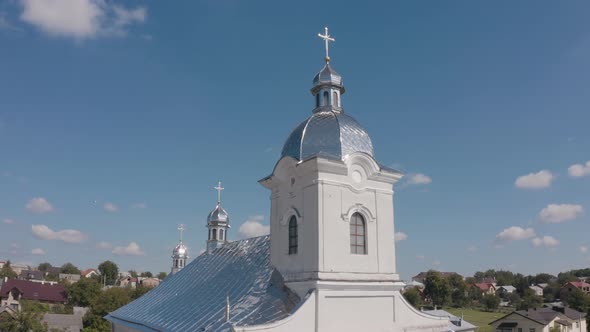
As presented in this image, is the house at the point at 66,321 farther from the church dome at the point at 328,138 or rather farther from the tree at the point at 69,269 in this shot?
the tree at the point at 69,269

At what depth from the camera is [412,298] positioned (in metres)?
80.4

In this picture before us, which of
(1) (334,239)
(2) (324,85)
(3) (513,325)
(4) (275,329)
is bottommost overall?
(3) (513,325)

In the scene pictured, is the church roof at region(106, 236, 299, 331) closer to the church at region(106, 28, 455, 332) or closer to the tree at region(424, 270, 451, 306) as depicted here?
the church at region(106, 28, 455, 332)

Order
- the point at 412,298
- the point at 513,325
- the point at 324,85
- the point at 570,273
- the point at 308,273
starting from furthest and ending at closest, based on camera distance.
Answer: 1. the point at 570,273
2. the point at 412,298
3. the point at 513,325
4. the point at 324,85
5. the point at 308,273

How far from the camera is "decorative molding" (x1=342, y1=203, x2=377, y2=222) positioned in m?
14.2

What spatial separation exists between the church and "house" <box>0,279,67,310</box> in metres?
73.5

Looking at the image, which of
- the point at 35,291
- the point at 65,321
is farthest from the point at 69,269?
the point at 65,321

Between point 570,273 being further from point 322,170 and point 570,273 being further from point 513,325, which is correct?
point 322,170

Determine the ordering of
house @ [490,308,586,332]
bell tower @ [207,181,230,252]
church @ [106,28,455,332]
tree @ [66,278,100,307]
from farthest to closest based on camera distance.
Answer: tree @ [66,278,100,307] → house @ [490,308,586,332] → bell tower @ [207,181,230,252] → church @ [106,28,455,332]

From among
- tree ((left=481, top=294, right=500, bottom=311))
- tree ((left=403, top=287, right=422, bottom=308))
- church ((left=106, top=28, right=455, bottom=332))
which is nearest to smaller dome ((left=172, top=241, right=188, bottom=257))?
church ((left=106, top=28, right=455, bottom=332))

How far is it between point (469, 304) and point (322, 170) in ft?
306

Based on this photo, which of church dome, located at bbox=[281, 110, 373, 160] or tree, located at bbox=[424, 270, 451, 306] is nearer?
church dome, located at bbox=[281, 110, 373, 160]

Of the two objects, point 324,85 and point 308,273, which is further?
point 324,85

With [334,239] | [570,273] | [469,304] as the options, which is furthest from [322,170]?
[570,273]
